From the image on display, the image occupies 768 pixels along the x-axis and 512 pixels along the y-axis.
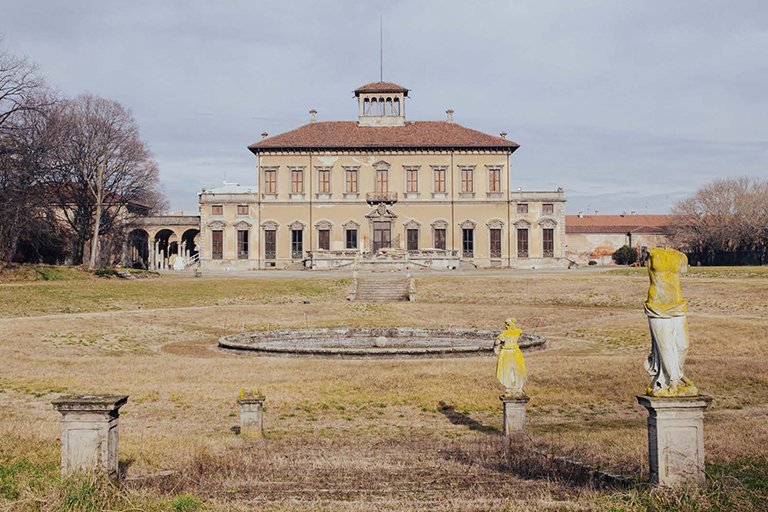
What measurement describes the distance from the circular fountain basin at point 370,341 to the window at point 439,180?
126 ft

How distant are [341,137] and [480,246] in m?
16.2

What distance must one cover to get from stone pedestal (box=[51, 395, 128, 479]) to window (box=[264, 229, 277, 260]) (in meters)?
55.9

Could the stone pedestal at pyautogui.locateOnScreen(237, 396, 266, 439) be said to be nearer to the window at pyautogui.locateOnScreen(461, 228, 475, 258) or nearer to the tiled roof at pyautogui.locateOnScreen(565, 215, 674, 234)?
the window at pyautogui.locateOnScreen(461, 228, 475, 258)

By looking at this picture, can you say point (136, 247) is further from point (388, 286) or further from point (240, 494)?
point (240, 494)

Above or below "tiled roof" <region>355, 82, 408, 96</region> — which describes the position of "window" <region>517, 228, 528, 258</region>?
below

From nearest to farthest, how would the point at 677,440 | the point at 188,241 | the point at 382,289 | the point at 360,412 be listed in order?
the point at 677,440, the point at 360,412, the point at 382,289, the point at 188,241

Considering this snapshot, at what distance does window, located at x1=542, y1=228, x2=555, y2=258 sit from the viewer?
63188 mm

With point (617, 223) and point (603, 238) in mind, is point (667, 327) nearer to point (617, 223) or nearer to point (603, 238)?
point (603, 238)

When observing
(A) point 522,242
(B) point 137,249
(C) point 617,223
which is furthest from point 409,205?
(C) point 617,223

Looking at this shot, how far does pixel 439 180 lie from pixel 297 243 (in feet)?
46.6

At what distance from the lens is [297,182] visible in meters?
63.1

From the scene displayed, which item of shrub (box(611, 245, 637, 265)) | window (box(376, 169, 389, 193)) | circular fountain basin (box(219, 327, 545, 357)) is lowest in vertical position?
circular fountain basin (box(219, 327, 545, 357))

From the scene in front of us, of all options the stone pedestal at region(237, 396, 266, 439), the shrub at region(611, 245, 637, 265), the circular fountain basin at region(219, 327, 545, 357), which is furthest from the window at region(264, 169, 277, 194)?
the stone pedestal at region(237, 396, 266, 439)

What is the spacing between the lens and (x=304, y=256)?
62.0m
